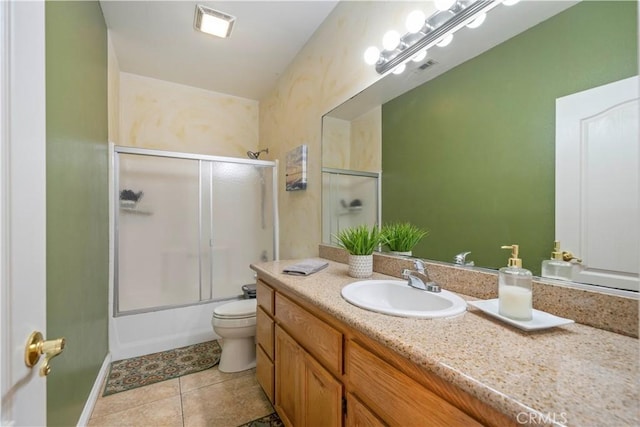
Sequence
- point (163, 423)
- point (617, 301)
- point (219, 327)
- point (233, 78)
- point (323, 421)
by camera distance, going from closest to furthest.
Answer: point (617, 301) < point (323, 421) < point (163, 423) < point (219, 327) < point (233, 78)

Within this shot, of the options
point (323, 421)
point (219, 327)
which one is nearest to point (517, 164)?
point (323, 421)

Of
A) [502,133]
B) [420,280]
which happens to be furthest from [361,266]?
[502,133]

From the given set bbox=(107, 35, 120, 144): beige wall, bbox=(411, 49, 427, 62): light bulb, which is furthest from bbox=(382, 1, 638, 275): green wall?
bbox=(107, 35, 120, 144): beige wall

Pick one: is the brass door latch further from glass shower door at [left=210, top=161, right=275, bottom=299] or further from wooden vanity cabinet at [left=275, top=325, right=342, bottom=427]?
glass shower door at [left=210, top=161, right=275, bottom=299]

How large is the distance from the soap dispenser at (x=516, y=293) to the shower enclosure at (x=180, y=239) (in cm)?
235

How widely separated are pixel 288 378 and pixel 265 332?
334mm

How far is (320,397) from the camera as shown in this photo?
98cm

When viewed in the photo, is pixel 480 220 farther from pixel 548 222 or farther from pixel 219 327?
pixel 219 327

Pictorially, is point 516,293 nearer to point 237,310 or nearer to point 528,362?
point 528,362

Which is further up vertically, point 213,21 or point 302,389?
point 213,21

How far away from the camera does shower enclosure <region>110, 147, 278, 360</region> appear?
2256 mm

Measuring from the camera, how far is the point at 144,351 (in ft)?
7.35

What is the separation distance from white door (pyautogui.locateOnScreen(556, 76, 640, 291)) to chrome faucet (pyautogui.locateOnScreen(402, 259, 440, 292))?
0.42 meters

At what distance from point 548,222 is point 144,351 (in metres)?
2.84
